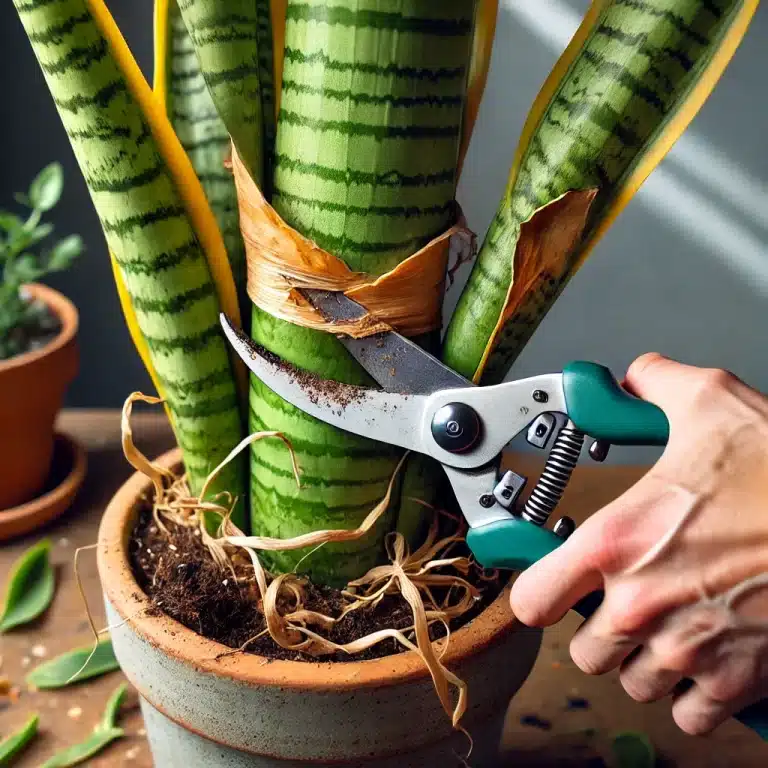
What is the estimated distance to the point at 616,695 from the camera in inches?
20.1

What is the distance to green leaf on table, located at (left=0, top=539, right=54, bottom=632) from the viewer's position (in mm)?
551

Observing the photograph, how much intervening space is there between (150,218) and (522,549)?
0.66 feet

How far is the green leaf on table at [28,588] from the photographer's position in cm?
55

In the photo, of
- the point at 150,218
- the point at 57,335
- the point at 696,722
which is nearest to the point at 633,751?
the point at 696,722

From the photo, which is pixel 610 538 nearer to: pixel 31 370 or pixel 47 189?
pixel 31 370

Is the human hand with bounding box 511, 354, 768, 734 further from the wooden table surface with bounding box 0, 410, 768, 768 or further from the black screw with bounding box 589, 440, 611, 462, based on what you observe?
the wooden table surface with bounding box 0, 410, 768, 768

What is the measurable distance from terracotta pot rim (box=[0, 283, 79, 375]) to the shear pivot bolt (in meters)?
0.38

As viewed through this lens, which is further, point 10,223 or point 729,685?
point 10,223

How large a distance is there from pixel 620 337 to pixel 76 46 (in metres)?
0.74

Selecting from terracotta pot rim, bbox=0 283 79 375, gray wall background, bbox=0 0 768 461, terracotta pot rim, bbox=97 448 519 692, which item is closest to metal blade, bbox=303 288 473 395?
terracotta pot rim, bbox=97 448 519 692

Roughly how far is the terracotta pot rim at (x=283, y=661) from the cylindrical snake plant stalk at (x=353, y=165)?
2.7 inches

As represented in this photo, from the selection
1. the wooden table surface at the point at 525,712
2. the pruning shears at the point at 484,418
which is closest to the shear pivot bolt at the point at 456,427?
the pruning shears at the point at 484,418

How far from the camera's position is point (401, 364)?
0.34 metres

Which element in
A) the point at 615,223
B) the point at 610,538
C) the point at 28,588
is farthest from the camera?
the point at 615,223
